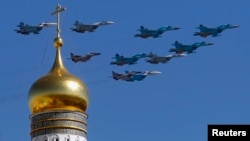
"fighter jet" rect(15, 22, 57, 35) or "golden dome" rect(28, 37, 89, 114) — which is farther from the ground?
"fighter jet" rect(15, 22, 57, 35)

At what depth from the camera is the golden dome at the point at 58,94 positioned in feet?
212

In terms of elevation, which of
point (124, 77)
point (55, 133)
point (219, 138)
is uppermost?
point (124, 77)

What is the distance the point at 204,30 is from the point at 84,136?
394 inches

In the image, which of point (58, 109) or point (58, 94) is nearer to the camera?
→ point (58, 94)

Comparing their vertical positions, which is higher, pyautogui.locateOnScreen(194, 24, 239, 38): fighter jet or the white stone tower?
pyautogui.locateOnScreen(194, 24, 239, 38): fighter jet

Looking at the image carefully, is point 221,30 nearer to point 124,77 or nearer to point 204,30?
point 204,30

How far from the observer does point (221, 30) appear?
6869 cm

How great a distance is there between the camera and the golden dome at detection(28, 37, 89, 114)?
64.5 metres

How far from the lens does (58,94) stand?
64375mm

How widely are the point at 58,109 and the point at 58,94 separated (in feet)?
3.15

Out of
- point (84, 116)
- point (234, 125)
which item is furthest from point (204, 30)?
point (234, 125)

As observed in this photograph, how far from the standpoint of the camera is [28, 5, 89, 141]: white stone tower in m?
64.4

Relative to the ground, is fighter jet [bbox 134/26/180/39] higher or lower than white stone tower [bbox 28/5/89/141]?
higher

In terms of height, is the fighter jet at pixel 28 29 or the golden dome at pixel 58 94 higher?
the fighter jet at pixel 28 29
